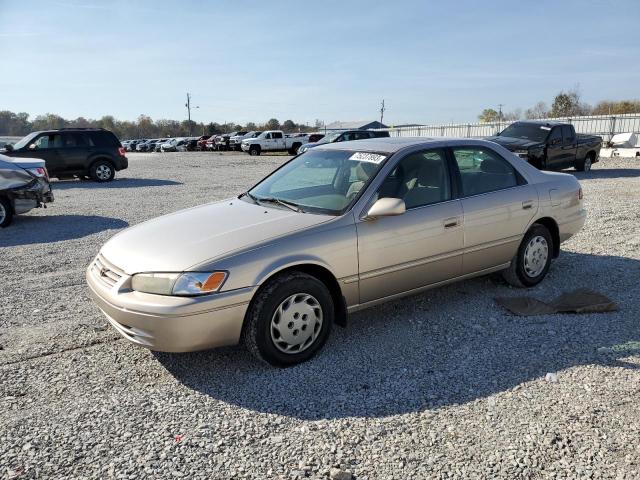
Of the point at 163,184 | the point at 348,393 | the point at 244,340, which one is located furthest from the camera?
the point at 163,184

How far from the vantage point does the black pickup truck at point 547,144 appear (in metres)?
15.4

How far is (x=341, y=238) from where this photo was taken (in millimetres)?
3912

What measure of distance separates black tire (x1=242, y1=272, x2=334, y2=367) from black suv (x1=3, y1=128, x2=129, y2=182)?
52.0 ft

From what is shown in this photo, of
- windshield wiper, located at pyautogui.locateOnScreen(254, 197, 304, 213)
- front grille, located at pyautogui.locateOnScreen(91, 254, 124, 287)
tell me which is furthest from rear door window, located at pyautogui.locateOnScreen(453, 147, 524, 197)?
front grille, located at pyautogui.locateOnScreen(91, 254, 124, 287)

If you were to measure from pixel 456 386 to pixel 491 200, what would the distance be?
2.07 metres

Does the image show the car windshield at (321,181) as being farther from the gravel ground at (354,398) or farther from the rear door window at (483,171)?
the gravel ground at (354,398)

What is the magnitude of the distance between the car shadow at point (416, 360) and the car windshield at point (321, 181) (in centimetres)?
112

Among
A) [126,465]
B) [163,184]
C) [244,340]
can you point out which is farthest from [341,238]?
[163,184]

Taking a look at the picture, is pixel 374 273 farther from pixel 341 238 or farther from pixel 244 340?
pixel 244 340

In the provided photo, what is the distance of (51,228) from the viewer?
30.8 ft

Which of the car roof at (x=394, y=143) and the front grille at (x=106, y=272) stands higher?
the car roof at (x=394, y=143)

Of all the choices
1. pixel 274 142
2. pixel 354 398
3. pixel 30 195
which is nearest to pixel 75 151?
pixel 30 195

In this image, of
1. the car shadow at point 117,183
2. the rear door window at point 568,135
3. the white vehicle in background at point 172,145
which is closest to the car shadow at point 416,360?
the rear door window at point 568,135

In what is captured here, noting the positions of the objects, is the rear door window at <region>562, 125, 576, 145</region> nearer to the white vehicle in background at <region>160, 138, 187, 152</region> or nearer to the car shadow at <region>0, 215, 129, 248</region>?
the car shadow at <region>0, 215, 129, 248</region>
